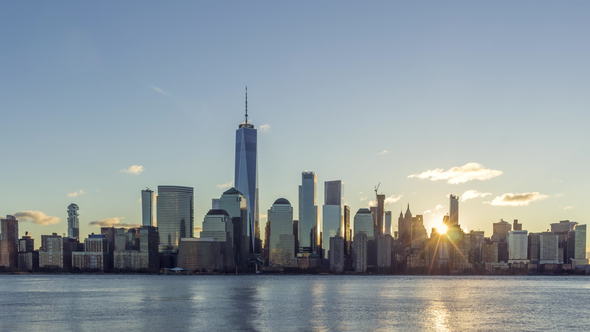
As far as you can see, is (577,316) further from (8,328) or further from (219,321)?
(8,328)

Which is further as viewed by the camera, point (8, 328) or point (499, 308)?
point (499, 308)

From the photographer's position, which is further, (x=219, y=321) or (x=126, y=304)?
(x=126, y=304)

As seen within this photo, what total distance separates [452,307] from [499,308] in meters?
11.4

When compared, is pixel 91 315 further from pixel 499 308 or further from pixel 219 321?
pixel 499 308

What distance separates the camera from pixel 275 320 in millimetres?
117625

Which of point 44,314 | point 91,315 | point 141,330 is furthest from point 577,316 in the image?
point 44,314

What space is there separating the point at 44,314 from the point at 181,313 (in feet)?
95.1

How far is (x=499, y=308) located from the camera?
154m

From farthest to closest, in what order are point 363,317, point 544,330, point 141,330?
point 363,317 → point 544,330 → point 141,330

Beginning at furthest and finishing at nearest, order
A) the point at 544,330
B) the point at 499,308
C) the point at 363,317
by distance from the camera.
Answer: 1. the point at 499,308
2. the point at 363,317
3. the point at 544,330

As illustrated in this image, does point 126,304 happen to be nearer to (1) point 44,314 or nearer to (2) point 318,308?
(1) point 44,314

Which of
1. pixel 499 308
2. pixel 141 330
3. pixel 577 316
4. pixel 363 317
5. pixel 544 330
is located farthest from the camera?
pixel 499 308

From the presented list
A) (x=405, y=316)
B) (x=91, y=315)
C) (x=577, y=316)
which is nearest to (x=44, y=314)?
(x=91, y=315)

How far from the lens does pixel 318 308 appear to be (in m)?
146
